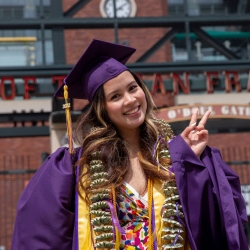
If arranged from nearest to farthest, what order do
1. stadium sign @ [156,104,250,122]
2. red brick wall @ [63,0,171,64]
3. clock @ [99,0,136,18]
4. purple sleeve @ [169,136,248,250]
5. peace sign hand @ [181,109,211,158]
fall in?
purple sleeve @ [169,136,248,250], peace sign hand @ [181,109,211,158], stadium sign @ [156,104,250,122], clock @ [99,0,136,18], red brick wall @ [63,0,171,64]

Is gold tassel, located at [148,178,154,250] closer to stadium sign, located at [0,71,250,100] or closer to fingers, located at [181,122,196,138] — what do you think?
fingers, located at [181,122,196,138]

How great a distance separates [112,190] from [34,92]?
7.20 meters

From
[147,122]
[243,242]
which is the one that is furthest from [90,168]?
[243,242]

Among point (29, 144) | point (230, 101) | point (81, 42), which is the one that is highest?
point (81, 42)

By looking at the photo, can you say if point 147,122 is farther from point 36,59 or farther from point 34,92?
point 36,59

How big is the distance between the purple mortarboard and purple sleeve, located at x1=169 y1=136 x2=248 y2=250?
0.45 m

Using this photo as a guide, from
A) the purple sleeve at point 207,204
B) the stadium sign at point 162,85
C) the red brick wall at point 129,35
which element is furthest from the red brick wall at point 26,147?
the purple sleeve at point 207,204

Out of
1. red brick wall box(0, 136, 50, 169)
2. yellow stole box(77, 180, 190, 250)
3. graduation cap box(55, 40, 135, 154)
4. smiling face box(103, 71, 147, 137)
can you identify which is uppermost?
graduation cap box(55, 40, 135, 154)

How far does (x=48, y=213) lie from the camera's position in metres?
2.75

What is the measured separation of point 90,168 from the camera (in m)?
2.89

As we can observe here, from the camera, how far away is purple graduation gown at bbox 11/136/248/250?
8.91 feet

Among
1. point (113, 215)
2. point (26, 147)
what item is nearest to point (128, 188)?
point (113, 215)

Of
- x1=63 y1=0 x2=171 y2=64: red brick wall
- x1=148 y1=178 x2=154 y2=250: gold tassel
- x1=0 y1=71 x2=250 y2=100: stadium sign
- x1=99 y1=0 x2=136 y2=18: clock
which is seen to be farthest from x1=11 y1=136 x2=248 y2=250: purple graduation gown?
x1=63 y1=0 x2=171 y2=64: red brick wall

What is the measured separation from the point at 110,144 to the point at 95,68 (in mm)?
338
